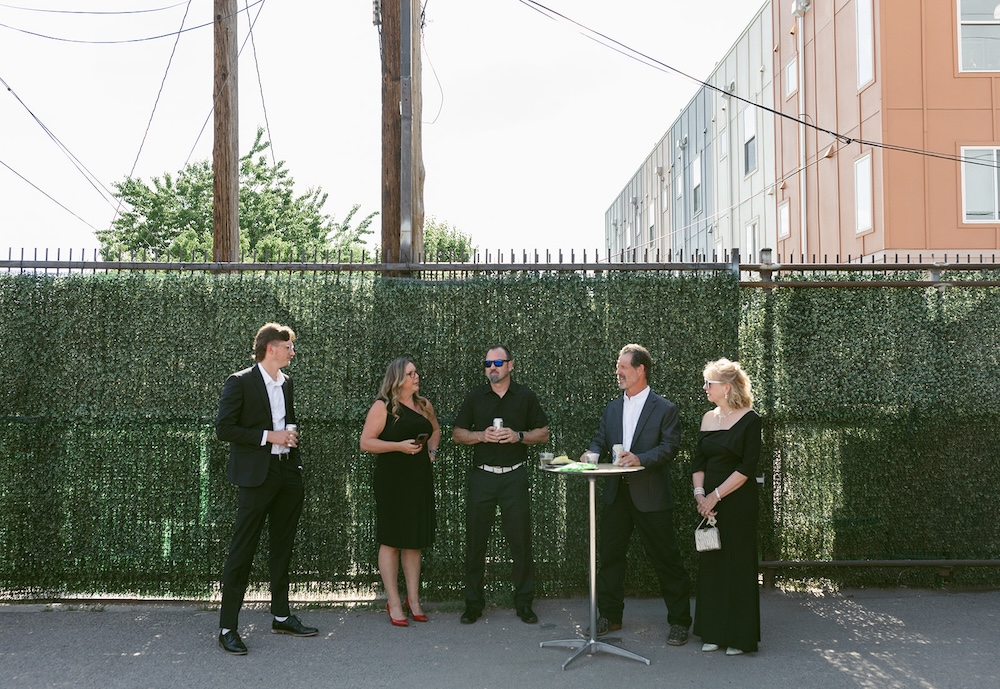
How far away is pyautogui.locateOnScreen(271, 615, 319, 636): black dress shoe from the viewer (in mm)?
6164

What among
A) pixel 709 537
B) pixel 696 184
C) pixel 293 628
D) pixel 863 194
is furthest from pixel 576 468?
pixel 696 184

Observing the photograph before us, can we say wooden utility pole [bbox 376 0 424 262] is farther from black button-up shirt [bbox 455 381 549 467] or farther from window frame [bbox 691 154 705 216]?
window frame [bbox 691 154 705 216]

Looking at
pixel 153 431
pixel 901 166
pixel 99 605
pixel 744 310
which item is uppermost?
pixel 901 166

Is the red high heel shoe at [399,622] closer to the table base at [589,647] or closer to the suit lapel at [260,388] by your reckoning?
the table base at [589,647]

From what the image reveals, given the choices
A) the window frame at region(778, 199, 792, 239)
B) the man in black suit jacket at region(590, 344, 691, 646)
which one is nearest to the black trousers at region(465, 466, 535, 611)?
Answer: the man in black suit jacket at region(590, 344, 691, 646)

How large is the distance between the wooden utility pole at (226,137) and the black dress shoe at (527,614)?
188 inches

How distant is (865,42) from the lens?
Result: 17.0 metres

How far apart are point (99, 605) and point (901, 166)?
1503cm

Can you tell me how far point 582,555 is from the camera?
23.3ft

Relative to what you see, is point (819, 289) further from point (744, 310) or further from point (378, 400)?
point (378, 400)

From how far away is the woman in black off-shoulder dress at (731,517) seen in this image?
5688 mm

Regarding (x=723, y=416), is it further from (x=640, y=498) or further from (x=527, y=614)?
(x=527, y=614)

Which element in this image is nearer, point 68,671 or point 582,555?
point 68,671

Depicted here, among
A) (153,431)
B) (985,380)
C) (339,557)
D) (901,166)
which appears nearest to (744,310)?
(985,380)
